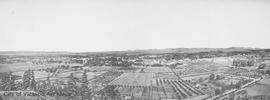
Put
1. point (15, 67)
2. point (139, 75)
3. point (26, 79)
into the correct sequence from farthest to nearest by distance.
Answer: point (15, 67) < point (26, 79) < point (139, 75)

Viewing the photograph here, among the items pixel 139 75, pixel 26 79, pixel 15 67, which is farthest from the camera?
pixel 15 67

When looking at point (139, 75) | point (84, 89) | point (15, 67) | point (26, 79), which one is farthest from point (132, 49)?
point (15, 67)

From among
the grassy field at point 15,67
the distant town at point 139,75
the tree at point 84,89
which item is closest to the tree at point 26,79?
the distant town at point 139,75

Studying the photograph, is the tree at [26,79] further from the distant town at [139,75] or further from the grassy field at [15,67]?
the grassy field at [15,67]

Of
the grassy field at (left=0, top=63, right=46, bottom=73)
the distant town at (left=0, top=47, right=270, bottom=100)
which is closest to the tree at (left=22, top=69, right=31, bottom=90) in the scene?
the distant town at (left=0, top=47, right=270, bottom=100)

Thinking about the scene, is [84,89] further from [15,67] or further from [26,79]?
[15,67]

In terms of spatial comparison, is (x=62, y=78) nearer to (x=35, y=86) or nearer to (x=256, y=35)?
(x=35, y=86)
